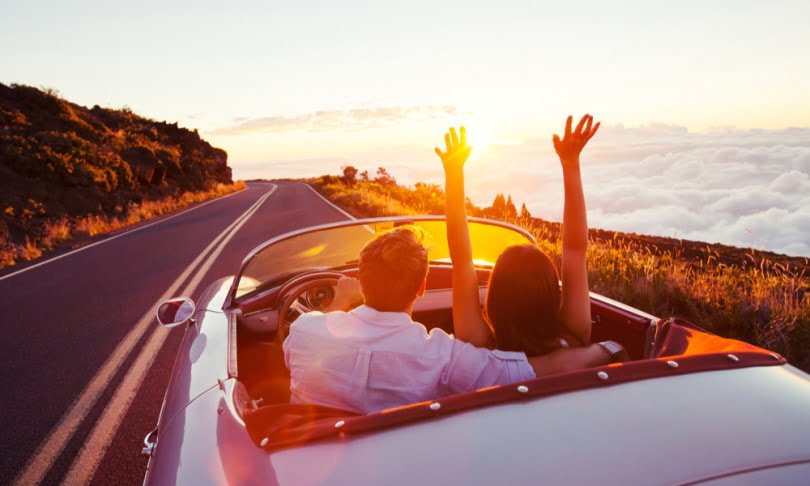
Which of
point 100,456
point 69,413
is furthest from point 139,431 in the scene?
point 69,413

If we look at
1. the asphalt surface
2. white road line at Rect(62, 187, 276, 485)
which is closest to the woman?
the asphalt surface

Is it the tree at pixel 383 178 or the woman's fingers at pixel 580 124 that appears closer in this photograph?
the woman's fingers at pixel 580 124

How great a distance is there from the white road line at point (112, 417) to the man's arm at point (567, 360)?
291 cm

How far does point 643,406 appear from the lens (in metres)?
1.43

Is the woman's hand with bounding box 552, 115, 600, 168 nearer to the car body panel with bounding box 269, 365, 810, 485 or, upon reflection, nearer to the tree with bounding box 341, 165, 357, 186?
the car body panel with bounding box 269, 365, 810, 485

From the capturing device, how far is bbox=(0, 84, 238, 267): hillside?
17.1 m

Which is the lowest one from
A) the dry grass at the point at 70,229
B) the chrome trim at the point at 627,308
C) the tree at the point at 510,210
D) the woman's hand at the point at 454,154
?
the tree at the point at 510,210

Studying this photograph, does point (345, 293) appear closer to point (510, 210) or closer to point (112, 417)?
Answer: point (112, 417)

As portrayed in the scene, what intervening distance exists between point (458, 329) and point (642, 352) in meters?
1.03

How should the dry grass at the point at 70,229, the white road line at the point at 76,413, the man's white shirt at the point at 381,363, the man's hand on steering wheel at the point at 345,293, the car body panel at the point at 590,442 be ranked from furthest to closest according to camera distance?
the dry grass at the point at 70,229 < the white road line at the point at 76,413 < the man's hand on steering wheel at the point at 345,293 < the man's white shirt at the point at 381,363 < the car body panel at the point at 590,442

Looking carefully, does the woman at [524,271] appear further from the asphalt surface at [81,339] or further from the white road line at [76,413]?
the white road line at [76,413]

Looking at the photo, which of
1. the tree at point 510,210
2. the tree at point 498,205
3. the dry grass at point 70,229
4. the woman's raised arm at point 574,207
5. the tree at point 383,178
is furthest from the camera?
the tree at point 383,178

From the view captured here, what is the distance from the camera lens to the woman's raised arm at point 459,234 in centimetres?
213

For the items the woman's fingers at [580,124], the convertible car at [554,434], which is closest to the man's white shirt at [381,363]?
the convertible car at [554,434]
